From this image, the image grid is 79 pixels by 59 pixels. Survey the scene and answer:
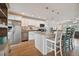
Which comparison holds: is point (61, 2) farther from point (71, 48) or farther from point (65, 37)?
point (71, 48)

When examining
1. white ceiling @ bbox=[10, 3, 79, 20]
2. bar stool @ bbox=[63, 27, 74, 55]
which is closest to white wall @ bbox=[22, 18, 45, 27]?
white ceiling @ bbox=[10, 3, 79, 20]

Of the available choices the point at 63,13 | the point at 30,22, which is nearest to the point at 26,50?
the point at 30,22

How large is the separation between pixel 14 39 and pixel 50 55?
72 cm

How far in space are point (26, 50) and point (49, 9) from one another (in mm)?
842

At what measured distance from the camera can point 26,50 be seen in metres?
1.87

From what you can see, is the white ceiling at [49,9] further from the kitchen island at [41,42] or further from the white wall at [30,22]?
the kitchen island at [41,42]

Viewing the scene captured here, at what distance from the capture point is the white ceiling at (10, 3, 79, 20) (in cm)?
184

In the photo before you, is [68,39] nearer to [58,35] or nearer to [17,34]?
[58,35]

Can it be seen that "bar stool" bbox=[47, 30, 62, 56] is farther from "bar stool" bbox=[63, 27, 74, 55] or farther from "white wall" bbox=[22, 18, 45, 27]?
"white wall" bbox=[22, 18, 45, 27]

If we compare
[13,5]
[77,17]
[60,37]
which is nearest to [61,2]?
[77,17]

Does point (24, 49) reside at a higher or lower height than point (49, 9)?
lower

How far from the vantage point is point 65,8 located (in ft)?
6.09

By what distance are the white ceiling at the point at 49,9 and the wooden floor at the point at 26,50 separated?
0.54 metres

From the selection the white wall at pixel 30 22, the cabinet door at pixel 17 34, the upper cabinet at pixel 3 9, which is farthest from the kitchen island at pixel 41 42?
the upper cabinet at pixel 3 9
